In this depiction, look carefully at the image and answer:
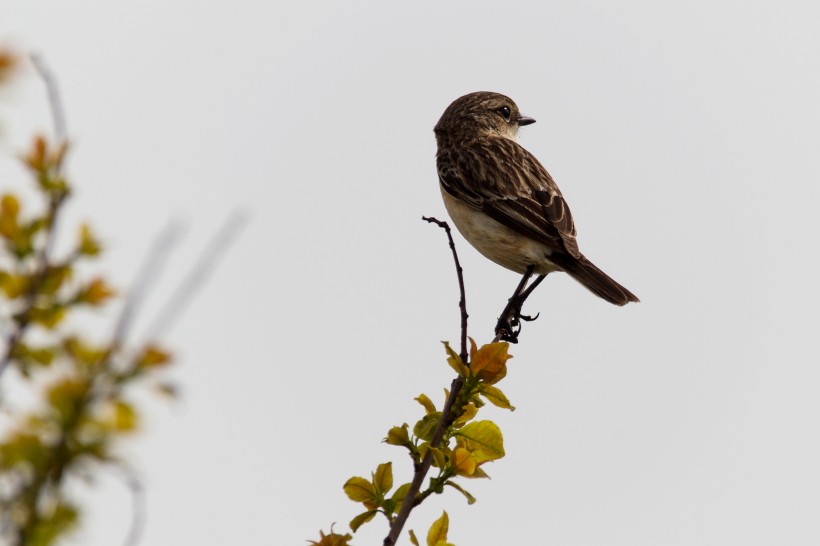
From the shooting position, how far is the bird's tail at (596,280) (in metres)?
8.59

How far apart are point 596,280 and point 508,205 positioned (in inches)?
46.8

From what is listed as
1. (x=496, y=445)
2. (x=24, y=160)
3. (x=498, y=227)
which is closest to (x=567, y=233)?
(x=498, y=227)

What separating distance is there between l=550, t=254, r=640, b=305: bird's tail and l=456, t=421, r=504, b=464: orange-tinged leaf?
15.5ft

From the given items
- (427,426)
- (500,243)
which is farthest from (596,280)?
(427,426)

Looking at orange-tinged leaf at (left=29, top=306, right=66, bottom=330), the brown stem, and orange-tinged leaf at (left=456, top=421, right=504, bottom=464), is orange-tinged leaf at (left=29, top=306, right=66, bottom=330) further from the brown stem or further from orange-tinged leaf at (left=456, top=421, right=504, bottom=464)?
orange-tinged leaf at (left=456, top=421, right=504, bottom=464)

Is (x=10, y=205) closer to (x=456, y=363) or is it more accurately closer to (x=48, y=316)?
(x=48, y=316)

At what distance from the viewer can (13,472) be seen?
190cm

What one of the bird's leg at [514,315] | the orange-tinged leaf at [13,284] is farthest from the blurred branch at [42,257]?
the bird's leg at [514,315]

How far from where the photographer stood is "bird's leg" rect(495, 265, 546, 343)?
7660 millimetres

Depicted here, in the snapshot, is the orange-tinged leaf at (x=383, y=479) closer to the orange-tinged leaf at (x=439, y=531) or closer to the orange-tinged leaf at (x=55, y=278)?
the orange-tinged leaf at (x=439, y=531)

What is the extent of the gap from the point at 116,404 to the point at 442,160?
894 centimetres

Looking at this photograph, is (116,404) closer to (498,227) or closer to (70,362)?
(70,362)

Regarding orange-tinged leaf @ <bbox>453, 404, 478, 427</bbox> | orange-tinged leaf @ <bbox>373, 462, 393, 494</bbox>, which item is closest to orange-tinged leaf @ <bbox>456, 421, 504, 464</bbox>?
orange-tinged leaf @ <bbox>453, 404, 478, 427</bbox>

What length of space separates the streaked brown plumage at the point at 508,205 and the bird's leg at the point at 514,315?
10.0 inches
